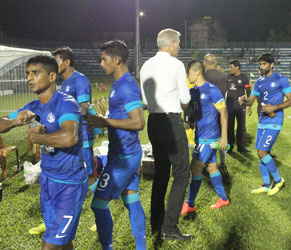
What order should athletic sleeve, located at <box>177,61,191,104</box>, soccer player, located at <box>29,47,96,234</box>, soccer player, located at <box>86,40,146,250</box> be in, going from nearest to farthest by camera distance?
soccer player, located at <box>86,40,146,250</box>, athletic sleeve, located at <box>177,61,191,104</box>, soccer player, located at <box>29,47,96,234</box>

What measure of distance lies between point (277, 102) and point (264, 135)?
24.5 inches

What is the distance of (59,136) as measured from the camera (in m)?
2.24

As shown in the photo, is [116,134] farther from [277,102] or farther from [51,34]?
[51,34]

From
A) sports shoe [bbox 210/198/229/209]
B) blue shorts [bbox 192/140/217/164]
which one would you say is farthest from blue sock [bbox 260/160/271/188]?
blue shorts [bbox 192/140/217/164]

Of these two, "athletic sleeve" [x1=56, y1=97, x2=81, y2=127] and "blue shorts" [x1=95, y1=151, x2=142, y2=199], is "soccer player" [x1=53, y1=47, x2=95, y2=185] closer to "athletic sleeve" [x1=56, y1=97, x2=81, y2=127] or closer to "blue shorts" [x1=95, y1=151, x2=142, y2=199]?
"blue shorts" [x1=95, y1=151, x2=142, y2=199]

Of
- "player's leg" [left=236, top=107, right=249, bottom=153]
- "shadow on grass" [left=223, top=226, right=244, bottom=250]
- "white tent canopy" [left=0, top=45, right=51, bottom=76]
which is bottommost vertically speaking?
"shadow on grass" [left=223, top=226, right=244, bottom=250]

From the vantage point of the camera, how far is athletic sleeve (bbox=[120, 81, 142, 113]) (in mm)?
2818

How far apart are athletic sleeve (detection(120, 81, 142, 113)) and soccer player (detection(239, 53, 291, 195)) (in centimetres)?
297

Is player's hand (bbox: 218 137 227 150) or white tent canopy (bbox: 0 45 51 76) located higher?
white tent canopy (bbox: 0 45 51 76)

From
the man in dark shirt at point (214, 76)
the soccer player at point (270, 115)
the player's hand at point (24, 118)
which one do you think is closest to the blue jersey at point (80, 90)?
the player's hand at point (24, 118)

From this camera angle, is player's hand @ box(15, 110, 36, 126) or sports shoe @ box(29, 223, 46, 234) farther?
sports shoe @ box(29, 223, 46, 234)

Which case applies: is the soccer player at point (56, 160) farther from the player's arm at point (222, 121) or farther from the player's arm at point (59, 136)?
the player's arm at point (222, 121)

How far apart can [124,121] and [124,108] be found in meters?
0.17

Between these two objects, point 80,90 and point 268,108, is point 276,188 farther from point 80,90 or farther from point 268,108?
point 80,90
